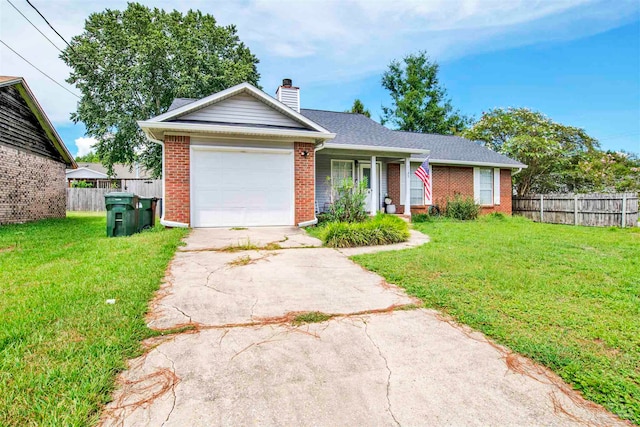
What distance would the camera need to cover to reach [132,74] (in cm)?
2209

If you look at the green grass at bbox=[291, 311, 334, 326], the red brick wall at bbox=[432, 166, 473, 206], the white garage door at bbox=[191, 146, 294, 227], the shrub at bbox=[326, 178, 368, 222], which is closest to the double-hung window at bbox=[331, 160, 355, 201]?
the white garage door at bbox=[191, 146, 294, 227]

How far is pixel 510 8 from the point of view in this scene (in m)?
10.9

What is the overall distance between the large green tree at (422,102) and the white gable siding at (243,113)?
23107 mm

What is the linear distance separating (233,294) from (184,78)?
22.5m

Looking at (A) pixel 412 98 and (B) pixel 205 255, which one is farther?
(A) pixel 412 98

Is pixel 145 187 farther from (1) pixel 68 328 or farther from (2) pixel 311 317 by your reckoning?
(2) pixel 311 317

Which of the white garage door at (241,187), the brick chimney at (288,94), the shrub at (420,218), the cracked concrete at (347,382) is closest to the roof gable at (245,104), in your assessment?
the white garage door at (241,187)

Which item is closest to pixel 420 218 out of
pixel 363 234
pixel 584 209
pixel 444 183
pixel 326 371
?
pixel 444 183

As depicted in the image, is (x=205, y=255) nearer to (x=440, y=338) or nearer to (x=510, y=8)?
(x=440, y=338)

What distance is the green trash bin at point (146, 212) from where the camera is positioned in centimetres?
887

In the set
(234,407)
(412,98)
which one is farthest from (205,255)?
(412,98)

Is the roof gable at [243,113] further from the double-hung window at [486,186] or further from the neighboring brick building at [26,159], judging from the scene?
the double-hung window at [486,186]

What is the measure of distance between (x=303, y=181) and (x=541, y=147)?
15641mm

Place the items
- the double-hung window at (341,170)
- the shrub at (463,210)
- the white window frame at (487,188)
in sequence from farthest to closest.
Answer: the white window frame at (487,188)
the shrub at (463,210)
the double-hung window at (341,170)
